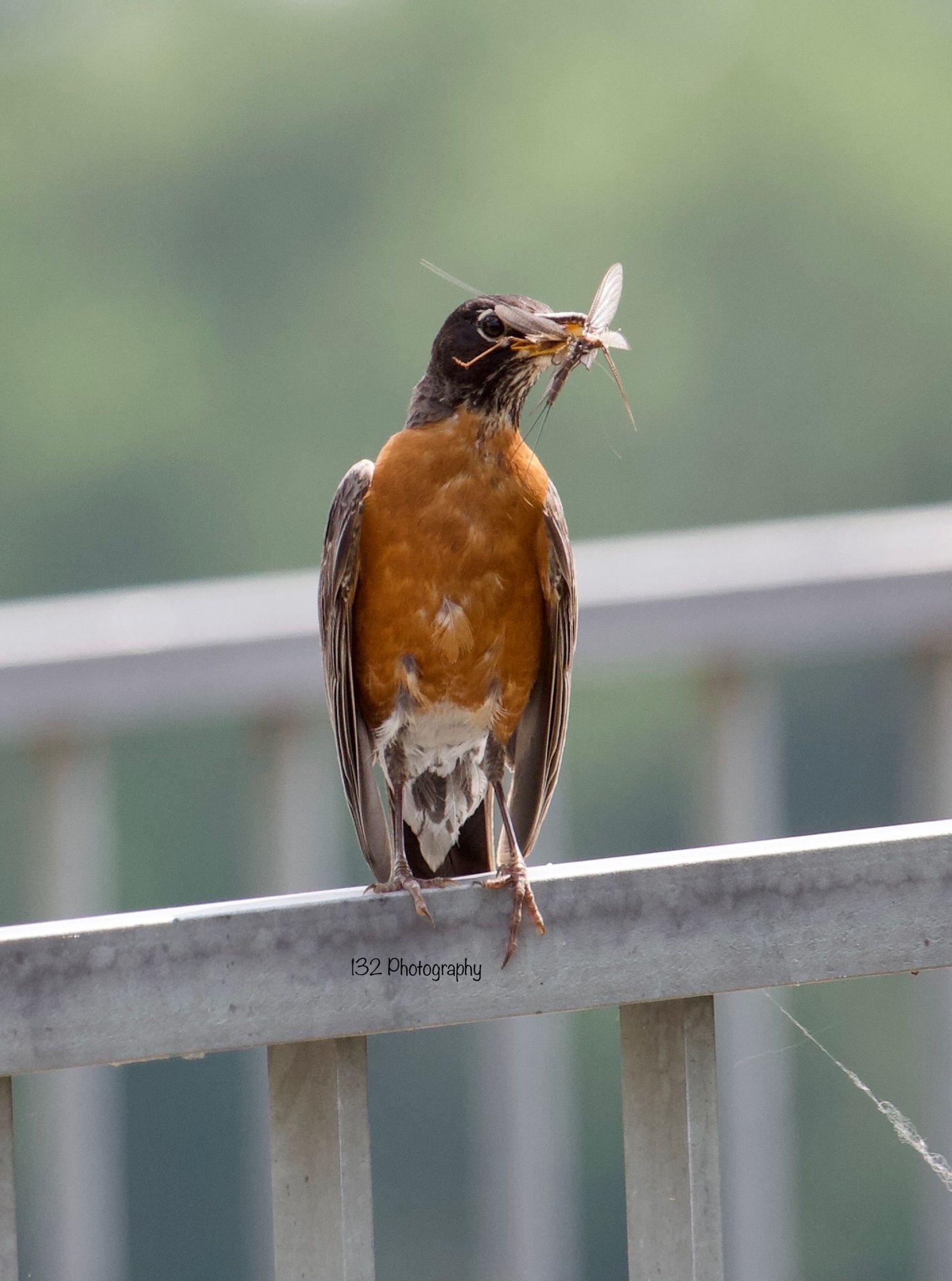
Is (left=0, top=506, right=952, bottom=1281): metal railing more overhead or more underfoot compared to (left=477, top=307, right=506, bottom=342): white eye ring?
more underfoot

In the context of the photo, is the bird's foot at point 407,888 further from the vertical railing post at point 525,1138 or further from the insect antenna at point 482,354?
the vertical railing post at point 525,1138

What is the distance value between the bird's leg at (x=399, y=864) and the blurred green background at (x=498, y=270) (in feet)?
38.6

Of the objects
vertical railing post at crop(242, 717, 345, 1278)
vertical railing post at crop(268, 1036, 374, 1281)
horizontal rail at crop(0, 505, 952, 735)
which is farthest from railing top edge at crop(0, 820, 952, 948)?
horizontal rail at crop(0, 505, 952, 735)

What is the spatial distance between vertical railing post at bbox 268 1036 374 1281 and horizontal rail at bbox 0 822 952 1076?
6 cm

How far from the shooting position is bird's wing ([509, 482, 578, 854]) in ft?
7.82

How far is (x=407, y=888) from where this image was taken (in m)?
1.55

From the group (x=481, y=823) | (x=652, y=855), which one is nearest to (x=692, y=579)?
(x=481, y=823)

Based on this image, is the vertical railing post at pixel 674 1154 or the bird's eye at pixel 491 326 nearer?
the vertical railing post at pixel 674 1154

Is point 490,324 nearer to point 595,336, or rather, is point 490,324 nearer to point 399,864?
point 595,336

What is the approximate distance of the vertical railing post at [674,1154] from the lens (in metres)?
1.42

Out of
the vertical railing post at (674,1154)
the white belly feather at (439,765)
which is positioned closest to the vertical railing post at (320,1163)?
the vertical railing post at (674,1154)

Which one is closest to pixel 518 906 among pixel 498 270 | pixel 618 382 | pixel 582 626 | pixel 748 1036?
pixel 618 382

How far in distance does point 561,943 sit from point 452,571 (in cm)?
99

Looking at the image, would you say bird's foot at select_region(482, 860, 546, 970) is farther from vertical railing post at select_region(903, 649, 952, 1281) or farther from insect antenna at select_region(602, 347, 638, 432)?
vertical railing post at select_region(903, 649, 952, 1281)
